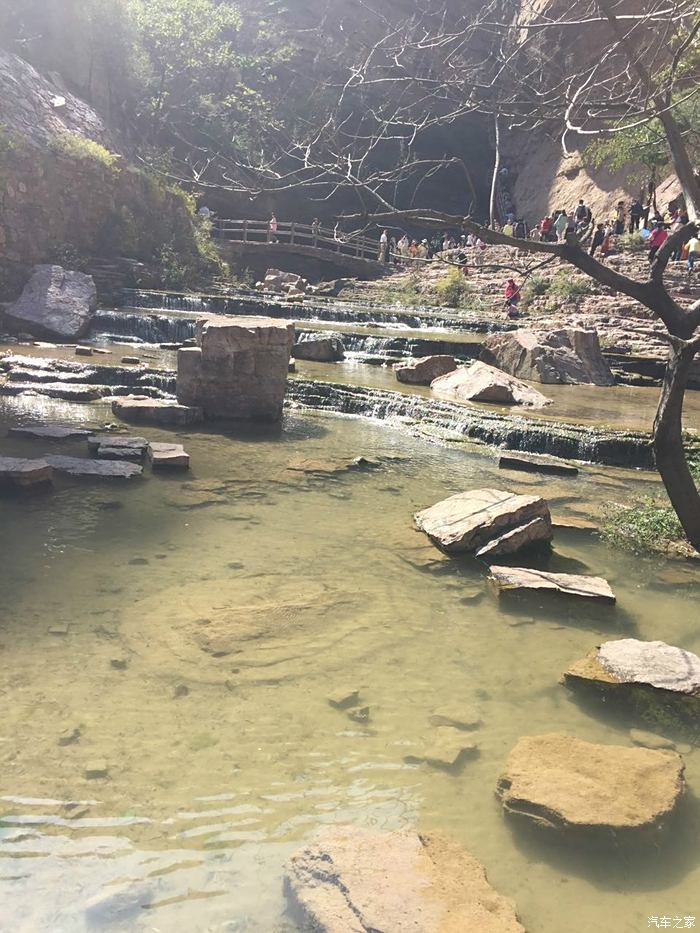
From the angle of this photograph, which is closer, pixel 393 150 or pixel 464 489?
pixel 464 489

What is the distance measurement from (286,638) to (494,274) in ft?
79.0

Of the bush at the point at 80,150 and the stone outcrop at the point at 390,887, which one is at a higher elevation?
the bush at the point at 80,150

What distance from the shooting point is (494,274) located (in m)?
25.8

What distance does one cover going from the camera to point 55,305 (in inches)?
627

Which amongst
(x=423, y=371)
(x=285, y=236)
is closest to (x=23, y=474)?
(x=423, y=371)

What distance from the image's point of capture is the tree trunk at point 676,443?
15.0 feet

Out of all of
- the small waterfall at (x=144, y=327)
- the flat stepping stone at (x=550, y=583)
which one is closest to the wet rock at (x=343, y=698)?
the flat stepping stone at (x=550, y=583)

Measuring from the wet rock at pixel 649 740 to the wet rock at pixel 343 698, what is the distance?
1.19 m

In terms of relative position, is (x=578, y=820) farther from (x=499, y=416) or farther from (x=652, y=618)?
(x=499, y=416)

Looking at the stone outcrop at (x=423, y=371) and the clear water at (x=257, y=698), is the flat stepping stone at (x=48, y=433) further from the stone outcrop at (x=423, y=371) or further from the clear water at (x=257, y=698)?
the stone outcrop at (x=423, y=371)

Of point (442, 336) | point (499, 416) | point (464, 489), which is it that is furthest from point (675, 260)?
point (464, 489)

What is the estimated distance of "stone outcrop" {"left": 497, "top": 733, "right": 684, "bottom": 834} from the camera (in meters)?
2.41

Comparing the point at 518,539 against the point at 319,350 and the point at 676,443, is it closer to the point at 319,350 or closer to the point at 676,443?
the point at 676,443

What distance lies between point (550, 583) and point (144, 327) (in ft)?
46.5
